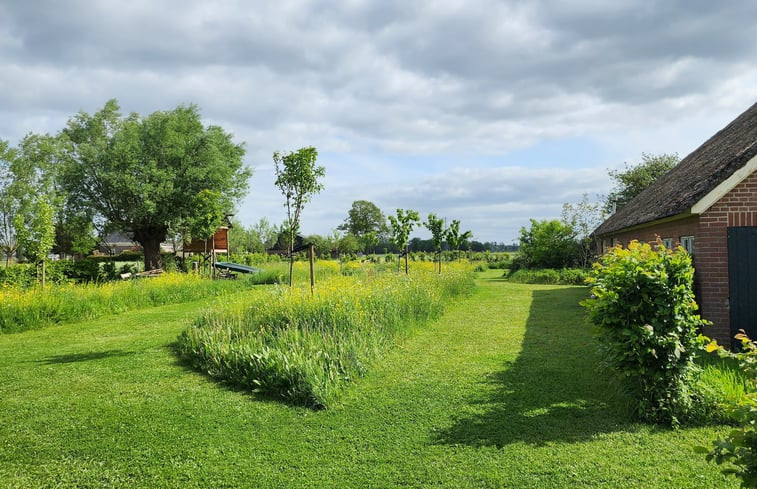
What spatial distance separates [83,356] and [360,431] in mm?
6774

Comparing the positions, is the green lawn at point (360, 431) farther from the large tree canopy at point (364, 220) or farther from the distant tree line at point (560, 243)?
the large tree canopy at point (364, 220)

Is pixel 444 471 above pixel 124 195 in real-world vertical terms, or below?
below

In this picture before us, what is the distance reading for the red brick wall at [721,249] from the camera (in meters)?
8.38

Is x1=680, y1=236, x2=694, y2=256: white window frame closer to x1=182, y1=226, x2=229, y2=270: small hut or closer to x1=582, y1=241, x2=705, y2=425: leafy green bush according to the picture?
x1=582, y1=241, x2=705, y2=425: leafy green bush

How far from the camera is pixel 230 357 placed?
7562 mm

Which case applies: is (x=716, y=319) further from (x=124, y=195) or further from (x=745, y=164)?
(x=124, y=195)

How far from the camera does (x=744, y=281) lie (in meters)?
8.26

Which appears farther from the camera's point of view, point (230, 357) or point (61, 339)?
point (61, 339)

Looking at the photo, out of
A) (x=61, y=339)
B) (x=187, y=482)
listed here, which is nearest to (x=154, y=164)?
(x=61, y=339)

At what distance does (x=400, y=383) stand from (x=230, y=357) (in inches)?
108

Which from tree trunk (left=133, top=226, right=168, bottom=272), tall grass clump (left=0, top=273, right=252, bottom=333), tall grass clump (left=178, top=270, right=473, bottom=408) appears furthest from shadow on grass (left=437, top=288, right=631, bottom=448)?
tree trunk (left=133, top=226, right=168, bottom=272)

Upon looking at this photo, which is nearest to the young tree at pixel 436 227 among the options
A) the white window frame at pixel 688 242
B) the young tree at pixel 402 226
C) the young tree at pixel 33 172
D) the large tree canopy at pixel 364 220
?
the young tree at pixel 402 226

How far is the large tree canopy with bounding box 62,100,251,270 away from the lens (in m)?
27.7

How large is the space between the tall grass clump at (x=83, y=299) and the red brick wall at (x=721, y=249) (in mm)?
15468
